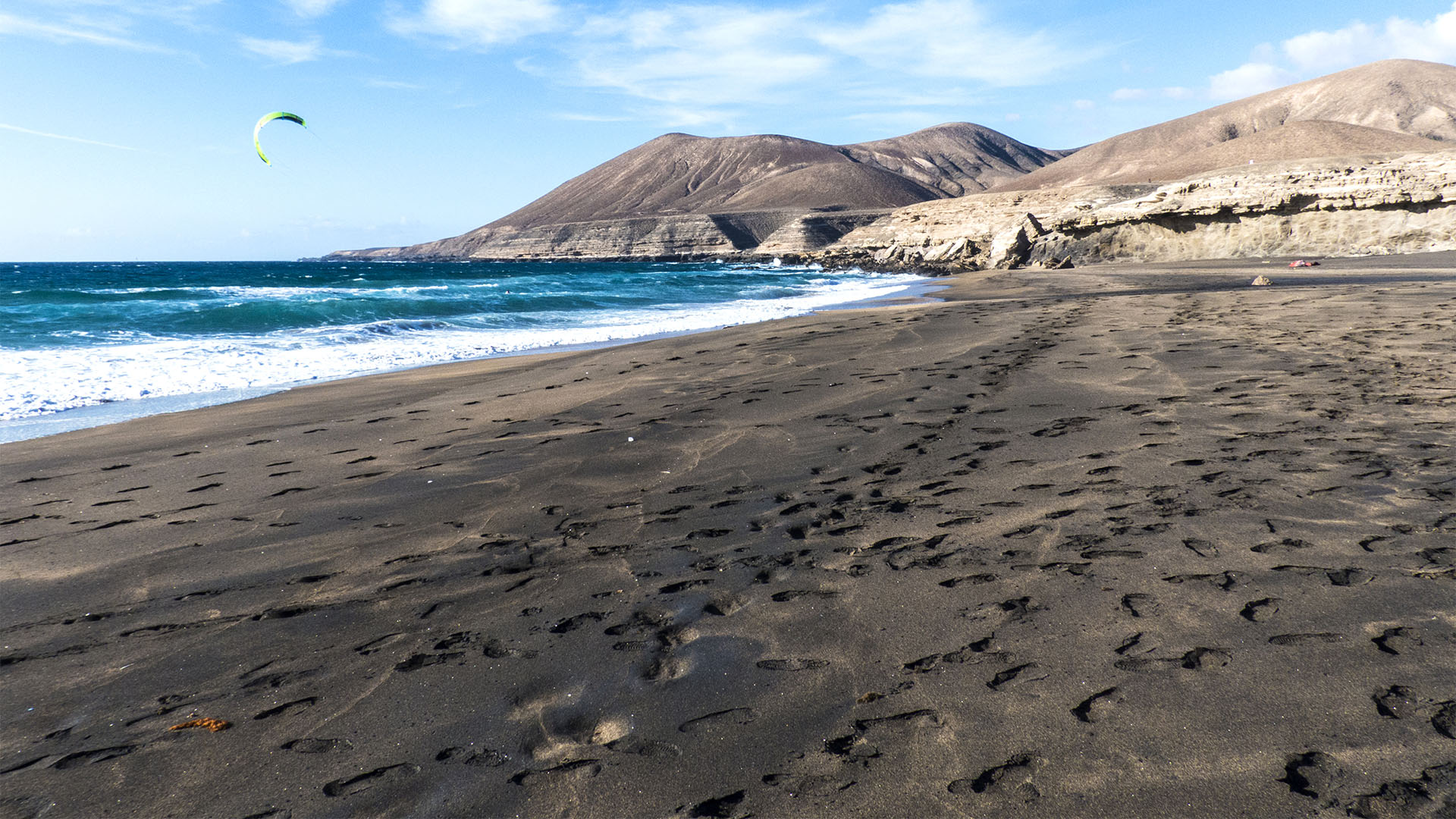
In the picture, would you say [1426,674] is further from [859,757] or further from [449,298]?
[449,298]

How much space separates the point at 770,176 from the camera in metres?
163

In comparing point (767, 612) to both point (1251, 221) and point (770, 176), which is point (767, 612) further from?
point (770, 176)

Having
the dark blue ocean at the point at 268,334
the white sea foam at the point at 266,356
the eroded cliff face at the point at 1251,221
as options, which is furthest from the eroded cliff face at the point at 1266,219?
the white sea foam at the point at 266,356

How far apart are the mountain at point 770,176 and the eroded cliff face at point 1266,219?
10191cm

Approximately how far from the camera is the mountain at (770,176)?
144 metres

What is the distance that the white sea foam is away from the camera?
8.97 metres

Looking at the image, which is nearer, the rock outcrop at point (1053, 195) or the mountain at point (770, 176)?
the rock outcrop at point (1053, 195)

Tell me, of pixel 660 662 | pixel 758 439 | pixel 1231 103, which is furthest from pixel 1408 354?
pixel 1231 103

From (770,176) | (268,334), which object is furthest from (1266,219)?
(770,176)

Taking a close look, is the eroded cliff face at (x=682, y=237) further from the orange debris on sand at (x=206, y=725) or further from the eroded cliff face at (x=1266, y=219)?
the orange debris on sand at (x=206, y=725)

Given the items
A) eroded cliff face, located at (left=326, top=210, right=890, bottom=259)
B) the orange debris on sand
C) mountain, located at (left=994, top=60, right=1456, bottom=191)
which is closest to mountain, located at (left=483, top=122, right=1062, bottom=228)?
eroded cliff face, located at (left=326, top=210, right=890, bottom=259)

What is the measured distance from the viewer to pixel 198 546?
3787mm

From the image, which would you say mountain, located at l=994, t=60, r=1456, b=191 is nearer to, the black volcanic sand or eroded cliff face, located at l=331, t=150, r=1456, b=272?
eroded cliff face, located at l=331, t=150, r=1456, b=272

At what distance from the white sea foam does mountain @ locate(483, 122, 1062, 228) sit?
12165 cm
